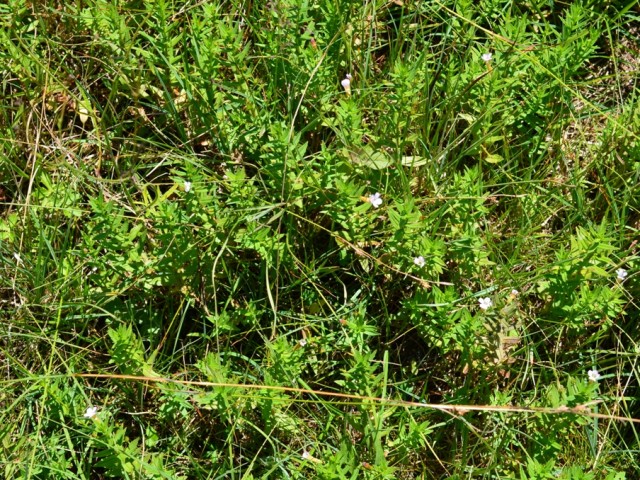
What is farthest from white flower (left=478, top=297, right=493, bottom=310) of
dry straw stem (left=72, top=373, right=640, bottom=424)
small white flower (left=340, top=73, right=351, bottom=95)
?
small white flower (left=340, top=73, right=351, bottom=95)

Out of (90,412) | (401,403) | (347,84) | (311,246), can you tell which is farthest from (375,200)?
(90,412)

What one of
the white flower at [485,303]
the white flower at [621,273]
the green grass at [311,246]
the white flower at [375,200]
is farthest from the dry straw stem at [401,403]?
the white flower at [375,200]

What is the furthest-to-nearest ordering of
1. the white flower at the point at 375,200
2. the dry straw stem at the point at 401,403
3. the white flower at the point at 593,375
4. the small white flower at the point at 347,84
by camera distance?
the small white flower at the point at 347,84 < the white flower at the point at 375,200 < the white flower at the point at 593,375 < the dry straw stem at the point at 401,403

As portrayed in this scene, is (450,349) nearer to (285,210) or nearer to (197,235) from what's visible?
(285,210)

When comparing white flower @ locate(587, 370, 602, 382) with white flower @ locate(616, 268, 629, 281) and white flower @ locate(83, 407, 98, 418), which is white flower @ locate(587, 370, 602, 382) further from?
white flower @ locate(83, 407, 98, 418)

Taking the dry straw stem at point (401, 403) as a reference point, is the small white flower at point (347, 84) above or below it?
above

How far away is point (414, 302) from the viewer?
10.5ft

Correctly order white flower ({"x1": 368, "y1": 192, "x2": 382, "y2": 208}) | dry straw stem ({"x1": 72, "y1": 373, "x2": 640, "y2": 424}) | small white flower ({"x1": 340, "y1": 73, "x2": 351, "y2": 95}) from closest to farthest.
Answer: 1. dry straw stem ({"x1": 72, "y1": 373, "x2": 640, "y2": 424})
2. white flower ({"x1": 368, "y1": 192, "x2": 382, "y2": 208})
3. small white flower ({"x1": 340, "y1": 73, "x2": 351, "y2": 95})

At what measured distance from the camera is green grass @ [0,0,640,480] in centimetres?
316

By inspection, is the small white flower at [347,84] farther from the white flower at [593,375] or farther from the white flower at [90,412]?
the white flower at [90,412]

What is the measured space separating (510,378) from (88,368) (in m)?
1.67

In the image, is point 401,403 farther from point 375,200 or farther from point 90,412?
point 90,412

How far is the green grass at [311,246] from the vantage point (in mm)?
3162

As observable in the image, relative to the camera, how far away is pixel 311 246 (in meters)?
3.40
